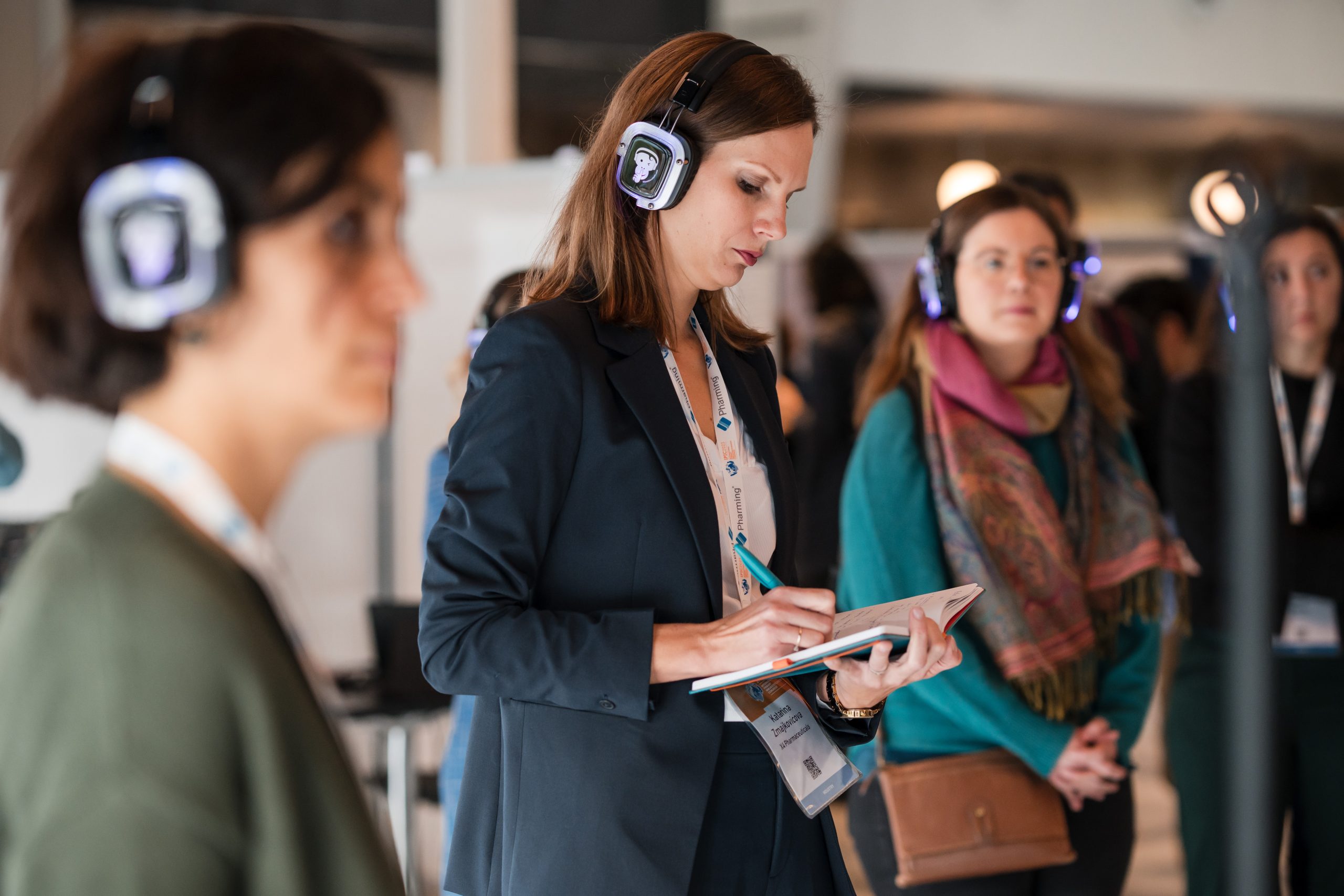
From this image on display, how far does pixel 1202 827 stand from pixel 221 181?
2.44 m

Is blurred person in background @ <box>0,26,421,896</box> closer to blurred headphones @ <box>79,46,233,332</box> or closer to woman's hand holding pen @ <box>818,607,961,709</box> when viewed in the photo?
blurred headphones @ <box>79,46,233,332</box>

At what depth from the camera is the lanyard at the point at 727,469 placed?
143 cm

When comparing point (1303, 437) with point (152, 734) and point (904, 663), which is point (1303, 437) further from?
point (152, 734)

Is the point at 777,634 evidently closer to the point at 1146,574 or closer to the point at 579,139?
the point at 579,139

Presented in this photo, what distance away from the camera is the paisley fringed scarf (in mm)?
2031

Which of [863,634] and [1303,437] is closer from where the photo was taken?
[863,634]

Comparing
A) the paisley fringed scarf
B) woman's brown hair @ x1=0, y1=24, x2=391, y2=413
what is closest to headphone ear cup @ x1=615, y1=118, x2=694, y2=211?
woman's brown hair @ x1=0, y1=24, x2=391, y2=413

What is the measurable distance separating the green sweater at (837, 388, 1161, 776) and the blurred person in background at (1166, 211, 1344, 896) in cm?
33

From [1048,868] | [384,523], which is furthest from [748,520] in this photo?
[384,523]

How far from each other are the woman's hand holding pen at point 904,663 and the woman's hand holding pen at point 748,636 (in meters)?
0.04

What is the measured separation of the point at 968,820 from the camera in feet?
6.39

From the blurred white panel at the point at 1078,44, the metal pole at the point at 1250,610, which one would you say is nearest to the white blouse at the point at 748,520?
the metal pole at the point at 1250,610

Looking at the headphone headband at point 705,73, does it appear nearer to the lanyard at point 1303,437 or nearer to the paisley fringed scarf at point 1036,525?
the paisley fringed scarf at point 1036,525

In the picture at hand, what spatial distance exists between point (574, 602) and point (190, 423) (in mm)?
629
